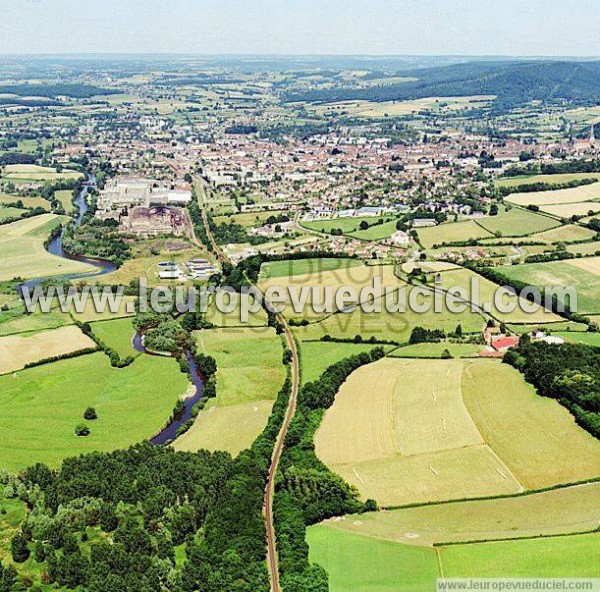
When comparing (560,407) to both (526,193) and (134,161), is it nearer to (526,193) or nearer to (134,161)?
(526,193)

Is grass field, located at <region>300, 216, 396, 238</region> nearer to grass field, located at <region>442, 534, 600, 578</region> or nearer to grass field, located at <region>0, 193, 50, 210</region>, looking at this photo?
grass field, located at <region>0, 193, 50, 210</region>

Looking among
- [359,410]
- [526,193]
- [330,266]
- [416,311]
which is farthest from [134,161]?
[359,410]

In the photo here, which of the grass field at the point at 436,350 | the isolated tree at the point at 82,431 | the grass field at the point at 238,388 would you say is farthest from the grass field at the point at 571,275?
the isolated tree at the point at 82,431

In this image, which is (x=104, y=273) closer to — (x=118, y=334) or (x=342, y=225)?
(x=118, y=334)

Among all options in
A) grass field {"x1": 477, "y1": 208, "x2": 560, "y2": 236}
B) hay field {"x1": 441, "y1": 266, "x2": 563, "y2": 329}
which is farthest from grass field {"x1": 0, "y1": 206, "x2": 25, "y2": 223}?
grass field {"x1": 477, "y1": 208, "x2": 560, "y2": 236}

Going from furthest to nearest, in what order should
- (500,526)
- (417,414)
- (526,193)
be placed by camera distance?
(526,193)
(417,414)
(500,526)

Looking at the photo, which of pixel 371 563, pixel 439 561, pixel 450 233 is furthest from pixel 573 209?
pixel 371 563
